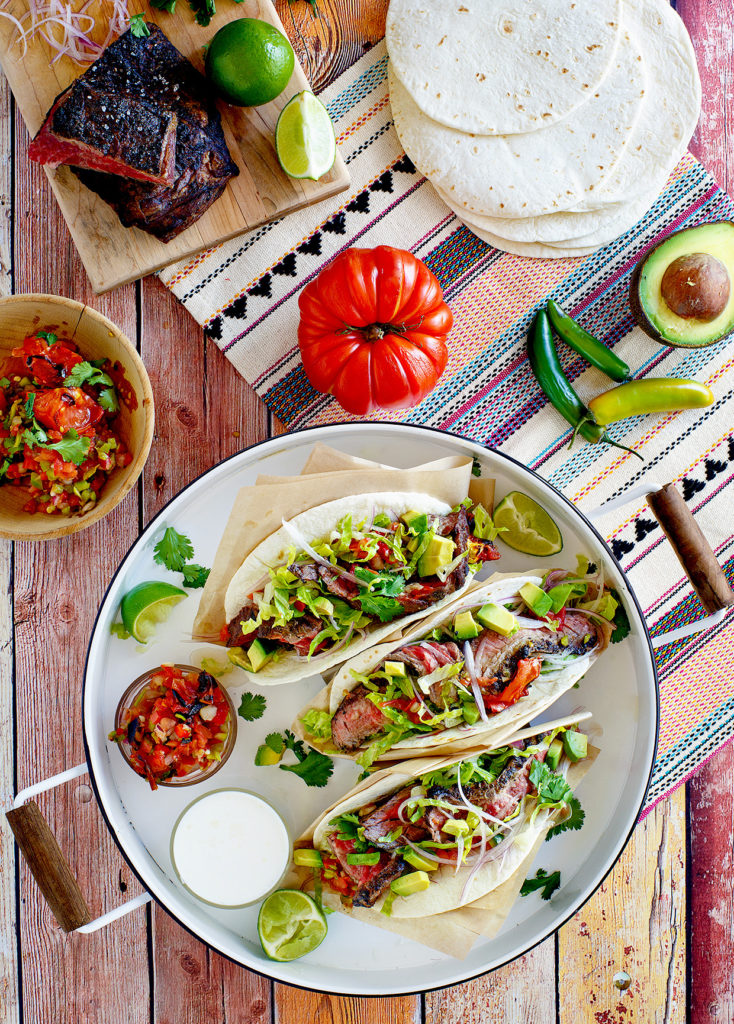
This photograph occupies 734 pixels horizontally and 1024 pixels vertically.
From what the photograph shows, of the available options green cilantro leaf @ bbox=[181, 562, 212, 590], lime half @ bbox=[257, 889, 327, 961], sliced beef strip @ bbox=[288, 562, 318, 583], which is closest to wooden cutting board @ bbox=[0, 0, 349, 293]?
green cilantro leaf @ bbox=[181, 562, 212, 590]

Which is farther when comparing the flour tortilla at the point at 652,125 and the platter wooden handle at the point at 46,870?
the flour tortilla at the point at 652,125

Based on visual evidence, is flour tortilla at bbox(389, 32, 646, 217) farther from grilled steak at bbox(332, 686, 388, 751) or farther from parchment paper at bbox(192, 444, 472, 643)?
grilled steak at bbox(332, 686, 388, 751)

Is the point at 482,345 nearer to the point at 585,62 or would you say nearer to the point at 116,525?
the point at 585,62

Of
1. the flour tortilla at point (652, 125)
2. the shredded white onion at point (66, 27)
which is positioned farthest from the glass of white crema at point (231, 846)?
the shredded white onion at point (66, 27)

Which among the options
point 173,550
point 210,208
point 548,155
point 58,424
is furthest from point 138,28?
point 173,550

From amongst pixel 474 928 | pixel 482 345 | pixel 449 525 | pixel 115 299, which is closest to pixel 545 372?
pixel 482 345

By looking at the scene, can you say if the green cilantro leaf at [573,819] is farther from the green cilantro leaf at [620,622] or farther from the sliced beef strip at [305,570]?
the sliced beef strip at [305,570]

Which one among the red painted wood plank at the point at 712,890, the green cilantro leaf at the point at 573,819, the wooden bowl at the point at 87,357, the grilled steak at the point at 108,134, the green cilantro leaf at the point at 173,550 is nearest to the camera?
the grilled steak at the point at 108,134
